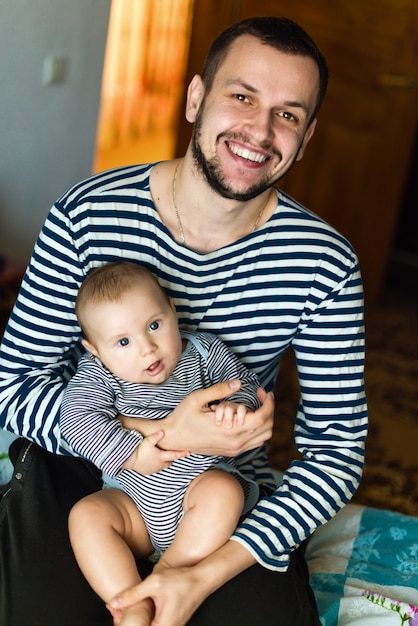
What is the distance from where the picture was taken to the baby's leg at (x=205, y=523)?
4.20 ft

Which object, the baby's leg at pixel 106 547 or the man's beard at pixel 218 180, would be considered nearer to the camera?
the baby's leg at pixel 106 547

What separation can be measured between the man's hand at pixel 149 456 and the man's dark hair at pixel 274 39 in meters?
0.68

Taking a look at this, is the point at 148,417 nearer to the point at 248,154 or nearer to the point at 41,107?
the point at 248,154

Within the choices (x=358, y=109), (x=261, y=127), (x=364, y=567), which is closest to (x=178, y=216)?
(x=261, y=127)

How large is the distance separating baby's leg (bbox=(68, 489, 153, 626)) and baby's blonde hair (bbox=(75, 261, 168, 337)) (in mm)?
298

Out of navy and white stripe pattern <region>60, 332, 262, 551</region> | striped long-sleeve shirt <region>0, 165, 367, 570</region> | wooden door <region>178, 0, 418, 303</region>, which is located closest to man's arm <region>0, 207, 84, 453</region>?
striped long-sleeve shirt <region>0, 165, 367, 570</region>

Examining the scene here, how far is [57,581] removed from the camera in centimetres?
128

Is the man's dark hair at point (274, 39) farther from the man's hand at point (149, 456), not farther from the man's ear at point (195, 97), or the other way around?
the man's hand at point (149, 456)

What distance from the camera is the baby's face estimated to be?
132 centimetres

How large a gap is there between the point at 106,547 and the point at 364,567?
62 cm

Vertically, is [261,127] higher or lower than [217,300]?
higher

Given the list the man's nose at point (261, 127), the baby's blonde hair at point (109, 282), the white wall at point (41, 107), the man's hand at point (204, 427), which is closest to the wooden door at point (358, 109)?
the white wall at point (41, 107)

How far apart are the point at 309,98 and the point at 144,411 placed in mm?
648

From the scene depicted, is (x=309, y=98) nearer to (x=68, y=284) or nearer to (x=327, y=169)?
(x=68, y=284)
